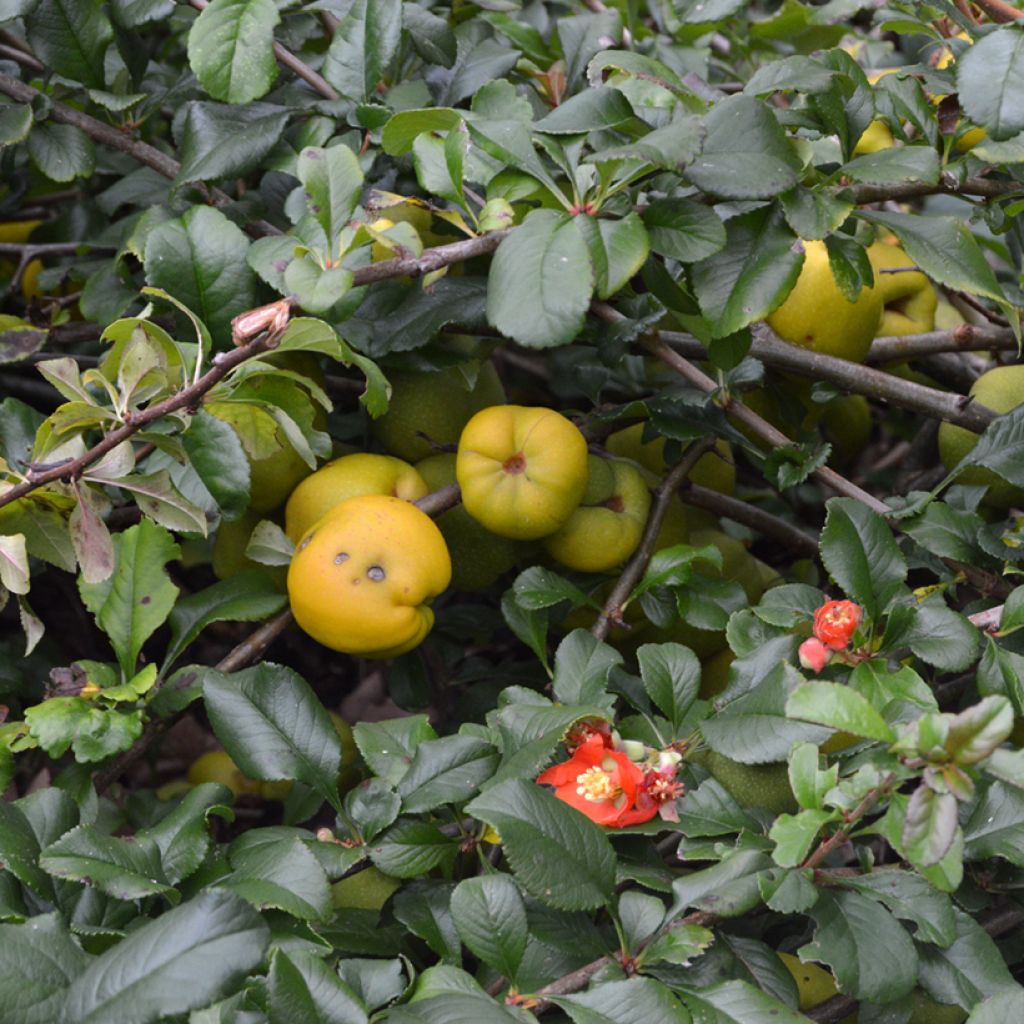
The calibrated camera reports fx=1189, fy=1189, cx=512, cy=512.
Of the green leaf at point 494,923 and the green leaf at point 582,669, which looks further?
the green leaf at point 582,669

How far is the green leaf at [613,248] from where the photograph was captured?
88cm

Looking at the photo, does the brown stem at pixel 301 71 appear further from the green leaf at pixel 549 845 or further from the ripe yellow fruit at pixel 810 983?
the ripe yellow fruit at pixel 810 983

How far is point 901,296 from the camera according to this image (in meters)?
1.40

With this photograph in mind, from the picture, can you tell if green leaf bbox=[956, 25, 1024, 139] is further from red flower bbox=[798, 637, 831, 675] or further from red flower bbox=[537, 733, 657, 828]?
red flower bbox=[537, 733, 657, 828]

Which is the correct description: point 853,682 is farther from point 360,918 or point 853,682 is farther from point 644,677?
point 360,918

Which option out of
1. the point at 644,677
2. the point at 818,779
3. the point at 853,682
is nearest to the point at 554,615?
the point at 644,677

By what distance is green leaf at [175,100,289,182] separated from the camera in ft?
3.72

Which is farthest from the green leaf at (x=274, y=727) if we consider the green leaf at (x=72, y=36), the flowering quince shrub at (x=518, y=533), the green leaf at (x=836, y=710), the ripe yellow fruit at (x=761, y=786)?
the green leaf at (x=72, y=36)

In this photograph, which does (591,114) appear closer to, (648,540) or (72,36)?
(648,540)

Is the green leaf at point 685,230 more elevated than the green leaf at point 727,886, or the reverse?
the green leaf at point 685,230

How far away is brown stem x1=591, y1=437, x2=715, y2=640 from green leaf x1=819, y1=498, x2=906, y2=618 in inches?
8.9

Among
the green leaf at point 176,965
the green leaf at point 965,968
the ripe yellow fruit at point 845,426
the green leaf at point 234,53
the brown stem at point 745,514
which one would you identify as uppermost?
the green leaf at point 234,53

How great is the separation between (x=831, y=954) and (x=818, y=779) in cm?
13

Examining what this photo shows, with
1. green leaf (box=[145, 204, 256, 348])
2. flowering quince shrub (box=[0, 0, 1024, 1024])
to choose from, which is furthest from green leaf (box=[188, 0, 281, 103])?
green leaf (box=[145, 204, 256, 348])
